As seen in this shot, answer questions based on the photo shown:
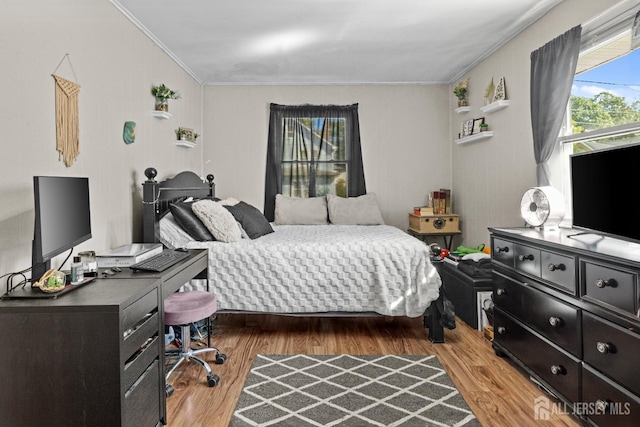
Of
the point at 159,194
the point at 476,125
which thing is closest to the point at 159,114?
A: the point at 159,194

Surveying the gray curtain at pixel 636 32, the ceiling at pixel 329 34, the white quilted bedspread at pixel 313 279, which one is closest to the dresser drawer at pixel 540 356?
the white quilted bedspread at pixel 313 279

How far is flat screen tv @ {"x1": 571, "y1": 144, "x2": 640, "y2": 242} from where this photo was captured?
1.81 meters

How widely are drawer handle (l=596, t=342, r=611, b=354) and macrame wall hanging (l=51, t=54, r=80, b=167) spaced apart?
2.87 m

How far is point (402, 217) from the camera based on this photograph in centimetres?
538

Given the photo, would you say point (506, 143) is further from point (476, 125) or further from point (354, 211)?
point (354, 211)

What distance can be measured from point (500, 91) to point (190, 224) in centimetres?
300

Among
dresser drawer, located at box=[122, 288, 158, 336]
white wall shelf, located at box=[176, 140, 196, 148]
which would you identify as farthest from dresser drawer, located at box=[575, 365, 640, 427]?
white wall shelf, located at box=[176, 140, 196, 148]

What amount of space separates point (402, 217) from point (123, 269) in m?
3.88

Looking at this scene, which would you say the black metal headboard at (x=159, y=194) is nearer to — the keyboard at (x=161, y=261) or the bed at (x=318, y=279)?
the bed at (x=318, y=279)

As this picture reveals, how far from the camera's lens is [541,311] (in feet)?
7.32

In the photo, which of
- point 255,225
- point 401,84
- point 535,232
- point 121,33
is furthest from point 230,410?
point 401,84

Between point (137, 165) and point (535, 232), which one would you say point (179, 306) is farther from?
point (535, 232)

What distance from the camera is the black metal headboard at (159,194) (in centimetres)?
302

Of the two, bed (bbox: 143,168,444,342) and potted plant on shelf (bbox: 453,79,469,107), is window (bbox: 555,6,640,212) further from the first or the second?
potted plant on shelf (bbox: 453,79,469,107)
